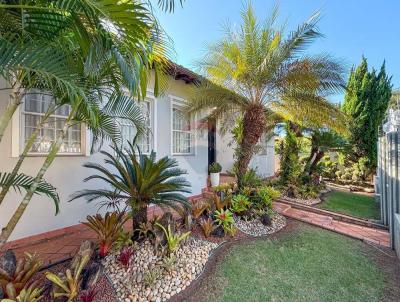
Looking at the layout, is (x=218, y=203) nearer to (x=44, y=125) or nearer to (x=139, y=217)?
(x=139, y=217)

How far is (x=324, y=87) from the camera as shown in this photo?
7418 millimetres

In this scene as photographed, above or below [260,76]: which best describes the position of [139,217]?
below

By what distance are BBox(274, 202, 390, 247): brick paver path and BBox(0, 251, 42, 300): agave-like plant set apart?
7.24 m

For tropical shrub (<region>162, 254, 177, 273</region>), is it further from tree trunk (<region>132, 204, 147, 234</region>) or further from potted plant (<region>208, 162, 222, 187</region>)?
potted plant (<region>208, 162, 222, 187</region>)

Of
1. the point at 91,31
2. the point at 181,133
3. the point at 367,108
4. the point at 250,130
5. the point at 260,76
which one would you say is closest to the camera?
the point at 91,31

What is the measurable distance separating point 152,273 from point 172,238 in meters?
0.70

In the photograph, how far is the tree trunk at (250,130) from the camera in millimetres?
7941

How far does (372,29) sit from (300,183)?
10248 mm

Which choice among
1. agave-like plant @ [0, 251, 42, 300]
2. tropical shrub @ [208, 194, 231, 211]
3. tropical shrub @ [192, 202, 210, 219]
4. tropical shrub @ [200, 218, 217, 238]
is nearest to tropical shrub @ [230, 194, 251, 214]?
tropical shrub @ [208, 194, 231, 211]

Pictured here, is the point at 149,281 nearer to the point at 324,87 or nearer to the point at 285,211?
Answer: the point at 285,211

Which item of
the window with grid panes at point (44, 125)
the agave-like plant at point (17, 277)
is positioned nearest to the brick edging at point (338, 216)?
the window with grid panes at point (44, 125)

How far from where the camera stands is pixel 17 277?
9.32ft

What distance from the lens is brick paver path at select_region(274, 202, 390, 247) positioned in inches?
263

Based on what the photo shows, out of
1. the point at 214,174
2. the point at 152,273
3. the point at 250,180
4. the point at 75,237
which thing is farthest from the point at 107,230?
the point at 214,174
